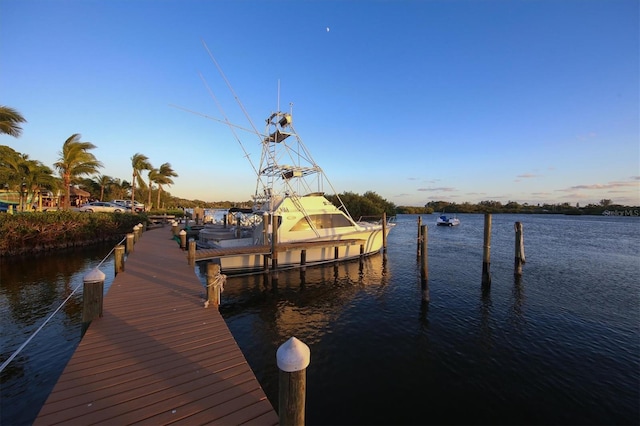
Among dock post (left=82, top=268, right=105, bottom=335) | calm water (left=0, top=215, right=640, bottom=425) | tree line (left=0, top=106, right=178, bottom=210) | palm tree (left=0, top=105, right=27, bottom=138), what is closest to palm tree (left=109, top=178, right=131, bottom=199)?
tree line (left=0, top=106, right=178, bottom=210)

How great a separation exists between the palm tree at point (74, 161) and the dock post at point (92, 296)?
21441mm

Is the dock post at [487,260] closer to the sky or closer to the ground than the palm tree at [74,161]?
closer to the ground

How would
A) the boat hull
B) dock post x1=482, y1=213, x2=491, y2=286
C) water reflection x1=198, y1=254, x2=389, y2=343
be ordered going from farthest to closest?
the boat hull < dock post x1=482, y1=213, x2=491, y2=286 < water reflection x1=198, y1=254, x2=389, y2=343

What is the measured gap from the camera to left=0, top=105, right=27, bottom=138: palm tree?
11.9 meters

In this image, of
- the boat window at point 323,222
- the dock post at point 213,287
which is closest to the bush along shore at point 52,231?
the boat window at point 323,222

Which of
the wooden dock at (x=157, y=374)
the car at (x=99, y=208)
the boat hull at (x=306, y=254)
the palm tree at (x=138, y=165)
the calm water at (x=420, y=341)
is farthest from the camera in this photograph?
the palm tree at (x=138, y=165)

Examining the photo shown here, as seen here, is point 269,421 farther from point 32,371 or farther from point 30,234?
point 30,234

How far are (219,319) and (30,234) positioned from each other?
54.3ft

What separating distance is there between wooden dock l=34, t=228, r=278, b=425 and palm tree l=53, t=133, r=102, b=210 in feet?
70.9

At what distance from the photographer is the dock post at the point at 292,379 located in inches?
88.0

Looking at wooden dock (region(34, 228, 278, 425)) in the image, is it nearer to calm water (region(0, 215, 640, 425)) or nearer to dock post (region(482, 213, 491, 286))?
calm water (region(0, 215, 640, 425))

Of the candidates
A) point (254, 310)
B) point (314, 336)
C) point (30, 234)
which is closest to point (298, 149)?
point (254, 310)

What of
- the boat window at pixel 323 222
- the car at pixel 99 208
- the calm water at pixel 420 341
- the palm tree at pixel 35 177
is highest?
the palm tree at pixel 35 177

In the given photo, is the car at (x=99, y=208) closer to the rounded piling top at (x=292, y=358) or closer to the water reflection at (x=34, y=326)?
the water reflection at (x=34, y=326)
